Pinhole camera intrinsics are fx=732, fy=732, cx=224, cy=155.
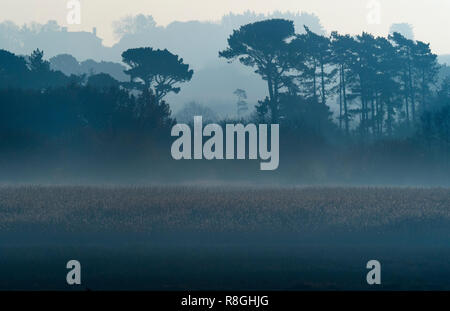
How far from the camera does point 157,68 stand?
71.9m

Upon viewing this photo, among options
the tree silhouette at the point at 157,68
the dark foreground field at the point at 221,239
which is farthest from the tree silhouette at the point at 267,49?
the dark foreground field at the point at 221,239

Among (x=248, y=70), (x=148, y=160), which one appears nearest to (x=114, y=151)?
(x=148, y=160)

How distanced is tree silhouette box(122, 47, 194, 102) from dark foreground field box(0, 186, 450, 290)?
91.2ft

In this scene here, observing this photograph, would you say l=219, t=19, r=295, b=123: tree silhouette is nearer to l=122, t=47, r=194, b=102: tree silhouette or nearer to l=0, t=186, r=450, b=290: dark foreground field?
l=122, t=47, r=194, b=102: tree silhouette

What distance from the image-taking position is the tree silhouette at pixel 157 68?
235 feet

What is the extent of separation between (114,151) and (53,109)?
30.6ft

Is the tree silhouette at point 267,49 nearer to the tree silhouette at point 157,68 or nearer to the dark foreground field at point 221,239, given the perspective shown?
the tree silhouette at point 157,68

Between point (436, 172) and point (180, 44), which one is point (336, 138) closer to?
point (436, 172)

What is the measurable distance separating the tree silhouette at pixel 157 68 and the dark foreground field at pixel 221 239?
27.8m

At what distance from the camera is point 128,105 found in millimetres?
66875

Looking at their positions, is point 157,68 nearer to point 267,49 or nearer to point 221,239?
point 267,49

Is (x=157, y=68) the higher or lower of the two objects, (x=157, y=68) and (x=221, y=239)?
the higher

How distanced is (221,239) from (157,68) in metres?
37.6

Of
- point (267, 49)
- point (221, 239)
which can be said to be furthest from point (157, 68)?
point (221, 239)
